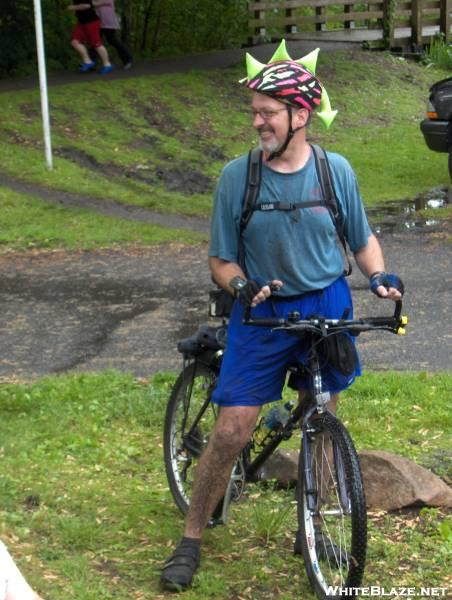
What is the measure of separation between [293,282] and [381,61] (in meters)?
20.9

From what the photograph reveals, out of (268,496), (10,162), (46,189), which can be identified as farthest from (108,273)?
(268,496)

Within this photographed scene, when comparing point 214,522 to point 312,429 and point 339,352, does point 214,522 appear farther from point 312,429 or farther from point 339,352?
point 339,352

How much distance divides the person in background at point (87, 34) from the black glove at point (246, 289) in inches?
670

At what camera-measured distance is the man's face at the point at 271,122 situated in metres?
4.55

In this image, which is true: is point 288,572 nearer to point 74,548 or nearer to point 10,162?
point 74,548

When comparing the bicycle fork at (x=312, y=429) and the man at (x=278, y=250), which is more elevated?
the man at (x=278, y=250)

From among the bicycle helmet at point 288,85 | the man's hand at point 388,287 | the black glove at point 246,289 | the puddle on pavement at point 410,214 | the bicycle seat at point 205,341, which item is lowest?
the puddle on pavement at point 410,214

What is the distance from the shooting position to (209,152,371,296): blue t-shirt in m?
4.58

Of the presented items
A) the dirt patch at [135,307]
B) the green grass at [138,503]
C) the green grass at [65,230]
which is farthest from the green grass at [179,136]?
the green grass at [138,503]

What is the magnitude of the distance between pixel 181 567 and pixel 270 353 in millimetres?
884

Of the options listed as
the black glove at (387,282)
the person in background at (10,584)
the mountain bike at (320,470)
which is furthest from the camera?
the black glove at (387,282)

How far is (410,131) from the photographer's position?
19.9 metres

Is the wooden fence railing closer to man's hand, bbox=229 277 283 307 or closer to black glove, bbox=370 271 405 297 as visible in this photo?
black glove, bbox=370 271 405 297

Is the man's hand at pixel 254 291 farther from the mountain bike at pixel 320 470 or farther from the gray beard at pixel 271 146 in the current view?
the gray beard at pixel 271 146
